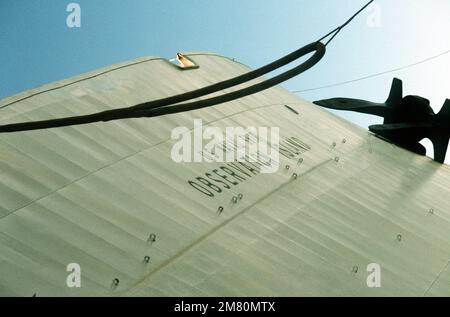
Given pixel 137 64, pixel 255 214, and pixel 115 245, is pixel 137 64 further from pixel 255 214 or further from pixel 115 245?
pixel 115 245

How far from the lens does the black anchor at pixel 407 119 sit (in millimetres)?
24188

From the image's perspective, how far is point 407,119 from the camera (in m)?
25.3

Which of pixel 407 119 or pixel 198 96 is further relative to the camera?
pixel 407 119

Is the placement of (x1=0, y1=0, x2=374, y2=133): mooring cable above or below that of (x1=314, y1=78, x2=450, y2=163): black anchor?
above

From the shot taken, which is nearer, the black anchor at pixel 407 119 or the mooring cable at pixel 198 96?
the mooring cable at pixel 198 96

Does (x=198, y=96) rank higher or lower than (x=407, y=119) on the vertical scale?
higher

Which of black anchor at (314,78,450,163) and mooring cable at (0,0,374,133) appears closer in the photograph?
mooring cable at (0,0,374,133)

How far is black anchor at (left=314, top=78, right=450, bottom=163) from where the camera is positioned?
952 inches

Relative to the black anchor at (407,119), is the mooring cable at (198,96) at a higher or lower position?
higher
